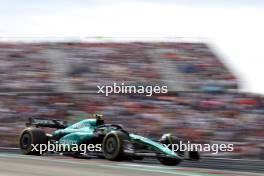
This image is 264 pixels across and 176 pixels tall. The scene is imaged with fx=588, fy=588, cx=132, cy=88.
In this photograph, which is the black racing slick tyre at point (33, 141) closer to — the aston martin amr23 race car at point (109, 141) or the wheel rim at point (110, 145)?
the aston martin amr23 race car at point (109, 141)

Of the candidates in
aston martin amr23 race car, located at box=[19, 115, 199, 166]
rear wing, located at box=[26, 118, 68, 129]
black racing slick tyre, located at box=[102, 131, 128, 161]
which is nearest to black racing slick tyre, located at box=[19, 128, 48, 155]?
aston martin amr23 race car, located at box=[19, 115, 199, 166]

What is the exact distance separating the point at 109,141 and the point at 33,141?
2.40 metres

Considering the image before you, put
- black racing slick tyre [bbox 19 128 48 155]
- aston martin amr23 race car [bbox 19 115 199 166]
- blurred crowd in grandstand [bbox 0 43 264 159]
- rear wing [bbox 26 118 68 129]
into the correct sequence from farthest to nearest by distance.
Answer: blurred crowd in grandstand [bbox 0 43 264 159] < rear wing [bbox 26 118 68 129] < black racing slick tyre [bbox 19 128 48 155] < aston martin amr23 race car [bbox 19 115 199 166]

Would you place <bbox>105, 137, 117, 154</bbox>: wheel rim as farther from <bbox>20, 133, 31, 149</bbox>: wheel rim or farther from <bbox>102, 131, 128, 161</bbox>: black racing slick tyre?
<bbox>20, 133, 31, 149</bbox>: wheel rim

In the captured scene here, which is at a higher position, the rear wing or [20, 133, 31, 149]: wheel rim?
the rear wing

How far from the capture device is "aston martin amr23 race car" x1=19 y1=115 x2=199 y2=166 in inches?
452

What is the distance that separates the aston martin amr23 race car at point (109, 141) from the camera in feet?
37.6

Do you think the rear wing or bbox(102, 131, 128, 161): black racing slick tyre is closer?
bbox(102, 131, 128, 161): black racing slick tyre

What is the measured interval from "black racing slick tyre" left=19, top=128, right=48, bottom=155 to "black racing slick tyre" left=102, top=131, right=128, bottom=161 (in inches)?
86.5

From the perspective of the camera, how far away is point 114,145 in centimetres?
1151

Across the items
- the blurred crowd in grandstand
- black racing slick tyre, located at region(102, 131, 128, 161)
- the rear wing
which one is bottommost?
black racing slick tyre, located at region(102, 131, 128, 161)

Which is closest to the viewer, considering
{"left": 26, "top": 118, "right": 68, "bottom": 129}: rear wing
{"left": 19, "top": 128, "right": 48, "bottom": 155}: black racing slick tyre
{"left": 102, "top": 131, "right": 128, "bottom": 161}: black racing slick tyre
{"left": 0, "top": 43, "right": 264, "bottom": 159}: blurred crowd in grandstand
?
{"left": 102, "top": 131, "right": 128, "bottom": 161}: black racing slick tyre

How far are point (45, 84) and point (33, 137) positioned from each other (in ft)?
40.3

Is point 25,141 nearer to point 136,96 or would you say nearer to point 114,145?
point 114,145
